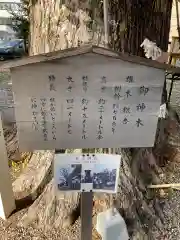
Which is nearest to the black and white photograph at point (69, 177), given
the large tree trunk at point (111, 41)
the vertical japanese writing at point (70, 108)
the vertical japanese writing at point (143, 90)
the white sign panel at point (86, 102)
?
the white sign panel at point (86, 102)

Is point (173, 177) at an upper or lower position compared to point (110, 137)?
lower

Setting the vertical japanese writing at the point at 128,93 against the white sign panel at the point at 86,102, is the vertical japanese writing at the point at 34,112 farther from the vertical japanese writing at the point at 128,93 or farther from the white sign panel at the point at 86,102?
the vertical japanese writing at the point at 128,93

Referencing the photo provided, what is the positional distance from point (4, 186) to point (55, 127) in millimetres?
1248

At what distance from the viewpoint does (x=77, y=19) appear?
2092mm

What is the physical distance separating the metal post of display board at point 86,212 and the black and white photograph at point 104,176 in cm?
7

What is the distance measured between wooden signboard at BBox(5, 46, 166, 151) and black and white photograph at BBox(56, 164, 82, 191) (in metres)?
0.14

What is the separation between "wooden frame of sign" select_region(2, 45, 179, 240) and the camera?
1318 mm

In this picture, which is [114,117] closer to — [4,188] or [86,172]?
[86,172]

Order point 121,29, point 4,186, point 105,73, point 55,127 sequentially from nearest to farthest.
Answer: point 105,73
point 55,127
point 121,29
point 4,186

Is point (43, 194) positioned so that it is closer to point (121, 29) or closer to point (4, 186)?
point (4, 186)

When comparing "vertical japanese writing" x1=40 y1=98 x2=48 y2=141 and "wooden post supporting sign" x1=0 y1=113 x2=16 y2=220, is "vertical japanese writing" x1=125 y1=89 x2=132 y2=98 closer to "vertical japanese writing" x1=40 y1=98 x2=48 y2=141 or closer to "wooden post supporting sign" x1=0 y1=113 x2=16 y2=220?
"vertical japanese writing" x1=40 y1=98 x2=48 y2=141

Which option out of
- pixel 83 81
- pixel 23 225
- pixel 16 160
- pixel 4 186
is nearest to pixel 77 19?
pixel 83 81

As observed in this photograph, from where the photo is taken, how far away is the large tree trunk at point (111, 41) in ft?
6.91

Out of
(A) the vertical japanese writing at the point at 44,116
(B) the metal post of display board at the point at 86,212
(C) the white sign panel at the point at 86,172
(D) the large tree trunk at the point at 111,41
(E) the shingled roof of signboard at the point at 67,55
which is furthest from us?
(D) the large tree trunk at the point at 111,41
